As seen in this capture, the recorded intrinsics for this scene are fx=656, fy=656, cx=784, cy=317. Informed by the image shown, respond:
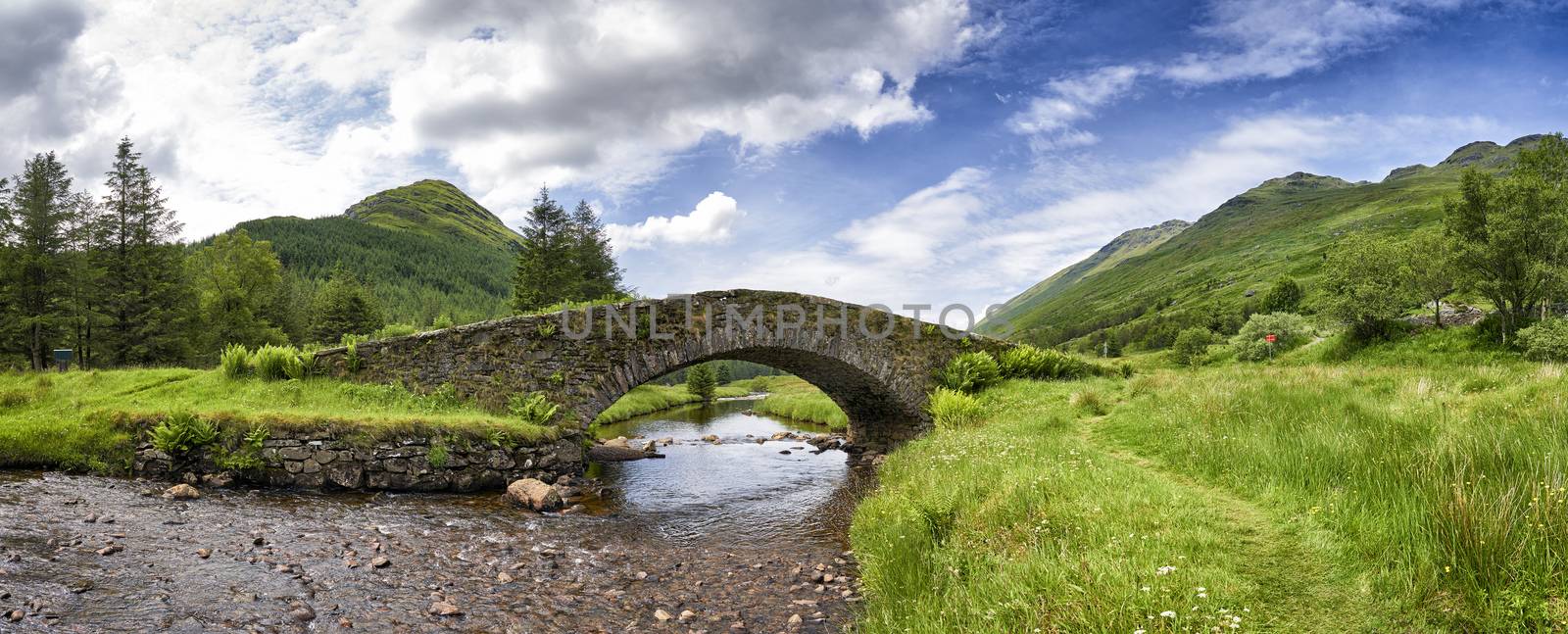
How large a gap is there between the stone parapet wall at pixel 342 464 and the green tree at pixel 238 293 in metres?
32.0

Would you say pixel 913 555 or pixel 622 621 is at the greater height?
pixel 913 555

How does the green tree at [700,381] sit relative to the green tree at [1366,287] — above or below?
below

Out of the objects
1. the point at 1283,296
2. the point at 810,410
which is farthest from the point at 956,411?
the point at 1283,296

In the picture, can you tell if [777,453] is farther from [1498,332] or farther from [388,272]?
[388,272]

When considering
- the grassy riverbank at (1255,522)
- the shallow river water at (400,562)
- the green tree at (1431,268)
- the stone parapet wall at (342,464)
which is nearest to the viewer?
the grassy riverbank at (1255,522)

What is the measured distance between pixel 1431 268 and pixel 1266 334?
1278 centimetres

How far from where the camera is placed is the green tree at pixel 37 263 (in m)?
32.2

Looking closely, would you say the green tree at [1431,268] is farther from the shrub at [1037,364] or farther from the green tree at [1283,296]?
the green tree at [1283,296]

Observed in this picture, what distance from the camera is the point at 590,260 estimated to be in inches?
2047

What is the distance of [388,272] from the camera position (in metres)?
152

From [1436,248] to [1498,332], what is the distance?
485 centimetres

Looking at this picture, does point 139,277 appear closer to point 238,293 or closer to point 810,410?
point 238,293

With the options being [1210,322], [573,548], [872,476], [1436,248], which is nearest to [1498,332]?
[1436,248]

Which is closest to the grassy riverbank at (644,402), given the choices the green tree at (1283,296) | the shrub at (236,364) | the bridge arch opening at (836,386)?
the bridge arch opening at (836,386)
